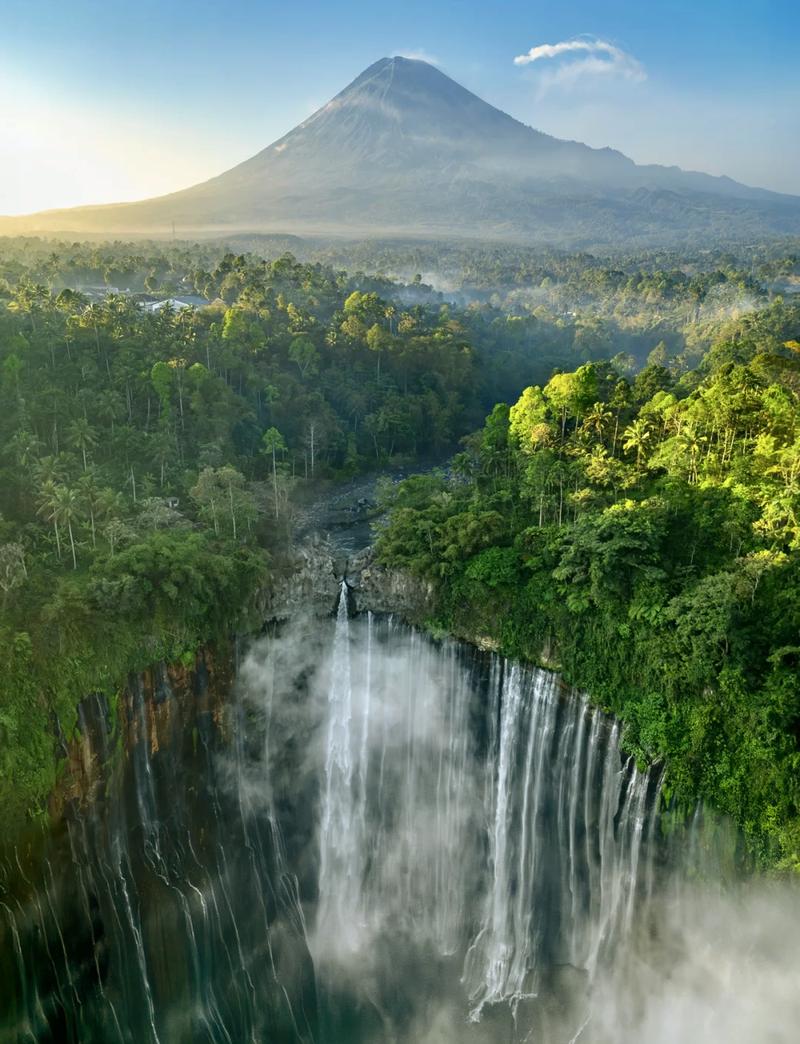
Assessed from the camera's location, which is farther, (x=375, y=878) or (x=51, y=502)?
(x=375, y=878)

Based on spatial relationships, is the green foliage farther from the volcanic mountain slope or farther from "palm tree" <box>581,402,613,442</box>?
the volcanic mountain slope

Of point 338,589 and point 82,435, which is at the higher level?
point 82,435

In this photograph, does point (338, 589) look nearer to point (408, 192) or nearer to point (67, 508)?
point (67, 508)

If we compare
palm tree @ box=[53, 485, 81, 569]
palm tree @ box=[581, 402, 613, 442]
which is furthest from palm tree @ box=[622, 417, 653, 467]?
palm tree @ box=[53, 485, 81, 569]

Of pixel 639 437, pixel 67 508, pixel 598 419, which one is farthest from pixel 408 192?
pixel 67 508

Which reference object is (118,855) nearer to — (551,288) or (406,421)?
(406,421)

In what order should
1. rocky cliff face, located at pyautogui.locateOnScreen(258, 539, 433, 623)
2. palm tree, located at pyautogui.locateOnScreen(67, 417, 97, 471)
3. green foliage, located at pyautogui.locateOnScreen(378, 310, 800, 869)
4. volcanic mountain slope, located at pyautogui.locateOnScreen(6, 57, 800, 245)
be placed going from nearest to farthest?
green foliage, located at pyautogui.locateOnScreen(378, 310, 800, 869) → rocky cliff face, located at pyautogui.locateOnScreen(258, 539, 433, 623) → palm tree, located at pyautogui.locateOnScreen(67, 417, 97, 471) → volcanic mountain slope, located at pyautogui.locateOnScreen(6, 57, 800, 245)

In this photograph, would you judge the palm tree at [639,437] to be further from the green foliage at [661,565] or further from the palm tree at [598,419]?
the palm tree at [598,419]
